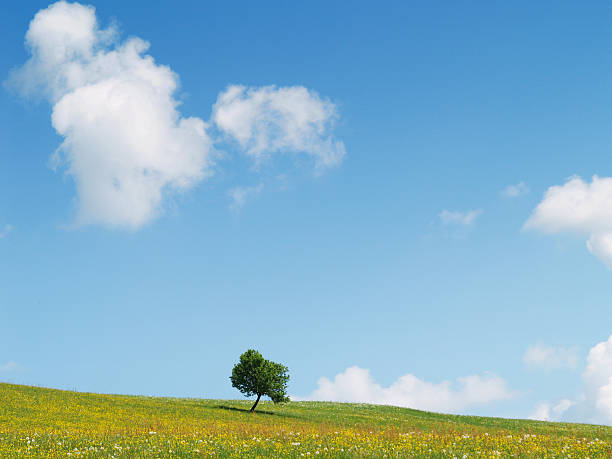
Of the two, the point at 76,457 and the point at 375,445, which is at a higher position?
the point at 375,445

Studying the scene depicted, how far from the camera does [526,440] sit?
16875 mm

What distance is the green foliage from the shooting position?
167ft

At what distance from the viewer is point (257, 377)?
167 ft

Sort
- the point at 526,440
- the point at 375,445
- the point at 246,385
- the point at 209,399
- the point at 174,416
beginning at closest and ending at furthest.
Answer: the point at 375,445 < the point at 526,440 < the point at 174,416 < the point at 246,385 < the point at 209,399

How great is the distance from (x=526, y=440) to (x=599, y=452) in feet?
8.17

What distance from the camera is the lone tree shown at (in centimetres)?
5103

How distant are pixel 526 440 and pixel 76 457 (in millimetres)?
14780

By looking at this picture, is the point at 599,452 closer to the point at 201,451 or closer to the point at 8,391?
the point at 201,451

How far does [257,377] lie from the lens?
51.0m

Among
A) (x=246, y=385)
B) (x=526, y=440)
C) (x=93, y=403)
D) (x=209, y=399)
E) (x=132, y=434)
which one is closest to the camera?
(x=526, y=440)

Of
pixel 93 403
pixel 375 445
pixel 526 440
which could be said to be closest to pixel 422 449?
pixel 375 445

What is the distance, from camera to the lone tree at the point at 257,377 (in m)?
51.0

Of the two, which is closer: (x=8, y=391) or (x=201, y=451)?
(x=201, y=451)

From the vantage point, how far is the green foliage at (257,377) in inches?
2009
